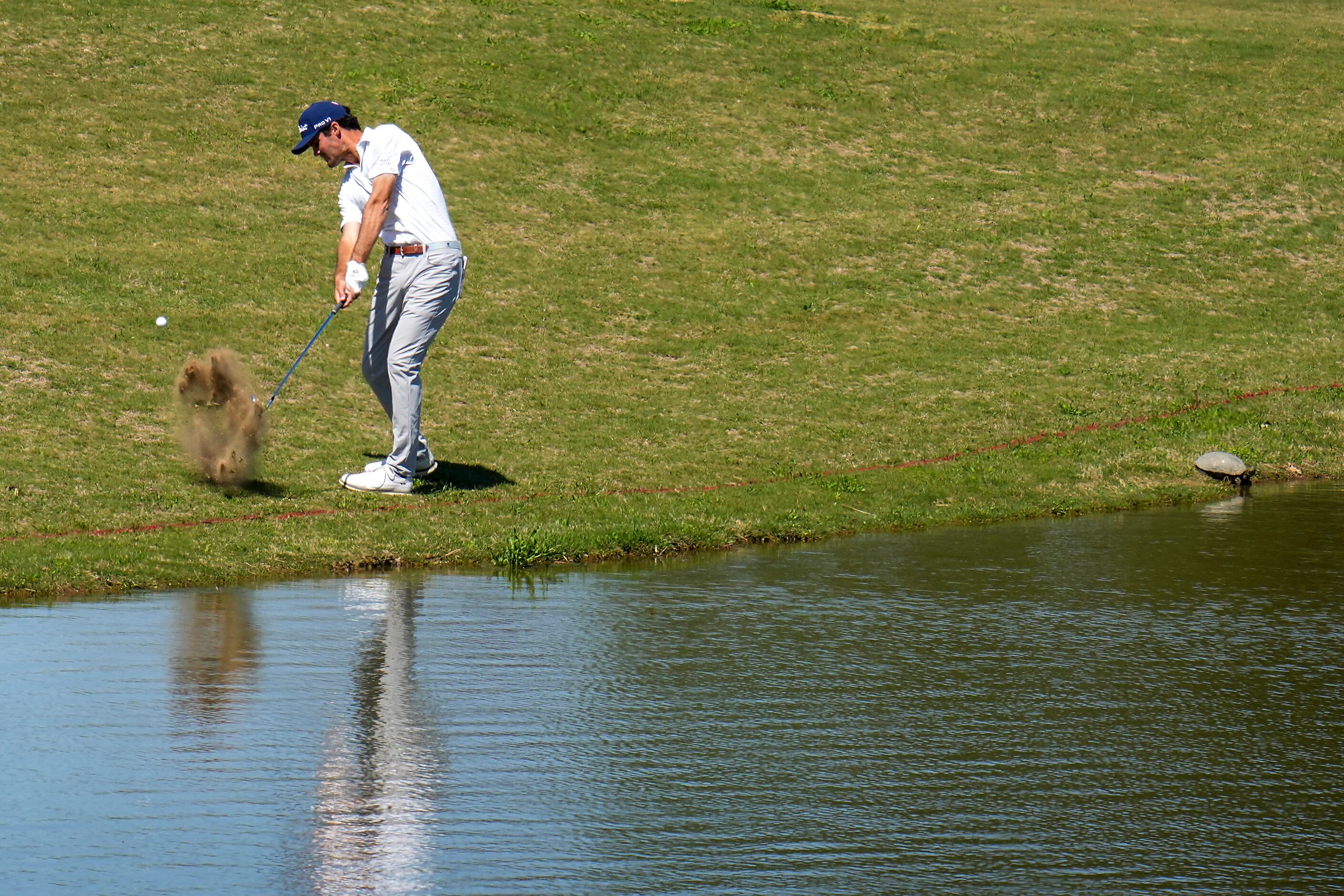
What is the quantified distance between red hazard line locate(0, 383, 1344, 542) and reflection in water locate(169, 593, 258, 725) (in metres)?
1.90

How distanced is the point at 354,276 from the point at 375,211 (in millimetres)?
512

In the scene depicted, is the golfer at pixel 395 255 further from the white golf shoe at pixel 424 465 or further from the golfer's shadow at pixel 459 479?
the golfer's shadow at pixel 459 479

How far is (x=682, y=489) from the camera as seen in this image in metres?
13.1

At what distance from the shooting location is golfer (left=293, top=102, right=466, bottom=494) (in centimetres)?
1139

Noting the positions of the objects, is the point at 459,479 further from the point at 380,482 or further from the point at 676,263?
the point at 676,263

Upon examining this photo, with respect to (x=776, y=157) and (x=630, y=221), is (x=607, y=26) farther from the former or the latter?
(x=630, y=221)

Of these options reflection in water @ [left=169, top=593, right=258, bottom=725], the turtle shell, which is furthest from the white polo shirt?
the turtle shell

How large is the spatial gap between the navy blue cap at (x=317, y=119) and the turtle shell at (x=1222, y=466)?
8159mm

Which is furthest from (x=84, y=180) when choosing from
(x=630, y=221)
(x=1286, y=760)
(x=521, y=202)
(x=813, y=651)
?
(x=1286, y=760)

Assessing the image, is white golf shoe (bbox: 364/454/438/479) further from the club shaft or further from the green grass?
the club shaft

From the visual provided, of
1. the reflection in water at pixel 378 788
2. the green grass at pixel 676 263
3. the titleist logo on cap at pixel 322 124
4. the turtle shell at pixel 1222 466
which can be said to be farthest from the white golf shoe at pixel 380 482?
the turtle shell at pixel 1222 466

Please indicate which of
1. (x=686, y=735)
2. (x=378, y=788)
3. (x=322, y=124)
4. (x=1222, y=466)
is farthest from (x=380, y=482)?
(x=1222, y=466)

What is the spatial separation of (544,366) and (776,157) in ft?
39.5

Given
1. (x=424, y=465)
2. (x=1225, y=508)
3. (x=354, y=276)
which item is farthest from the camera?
(x=1225, y=508)
